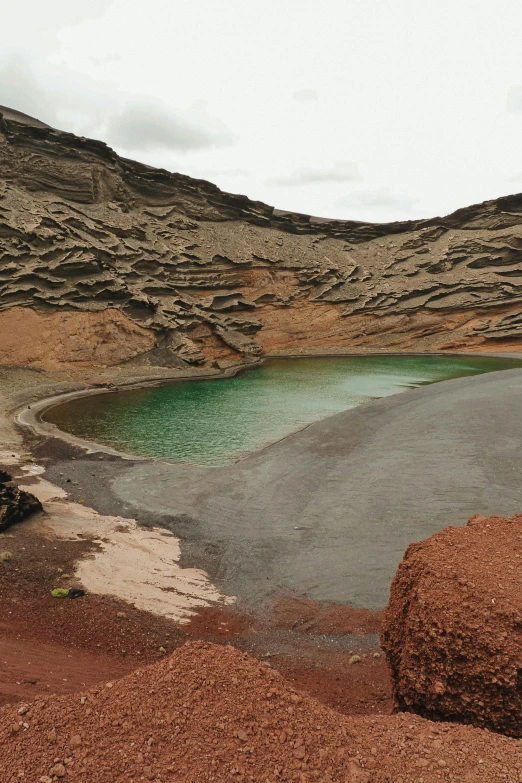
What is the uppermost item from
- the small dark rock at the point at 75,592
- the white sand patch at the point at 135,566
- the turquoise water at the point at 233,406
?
the turquoise water at the point at 233,406

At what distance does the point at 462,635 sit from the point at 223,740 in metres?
2.28

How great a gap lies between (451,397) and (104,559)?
54.5 feet

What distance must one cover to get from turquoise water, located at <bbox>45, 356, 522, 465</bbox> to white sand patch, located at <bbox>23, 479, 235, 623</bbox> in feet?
20.4

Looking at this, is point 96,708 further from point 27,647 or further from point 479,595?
point 27,647

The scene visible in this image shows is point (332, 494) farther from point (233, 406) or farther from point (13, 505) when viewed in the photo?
point (233, 406)

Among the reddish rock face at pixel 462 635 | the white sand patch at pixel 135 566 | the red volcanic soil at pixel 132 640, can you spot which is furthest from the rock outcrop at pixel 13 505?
the reddish rock face at pixel 462 635

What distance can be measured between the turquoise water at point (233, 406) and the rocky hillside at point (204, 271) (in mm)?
7787

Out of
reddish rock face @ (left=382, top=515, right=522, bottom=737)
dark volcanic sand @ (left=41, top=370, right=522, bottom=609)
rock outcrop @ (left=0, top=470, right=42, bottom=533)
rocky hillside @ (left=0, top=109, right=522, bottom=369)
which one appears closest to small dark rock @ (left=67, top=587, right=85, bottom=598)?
dark volcanic sand @ (left=41, top=370, right=522, bottom=609)

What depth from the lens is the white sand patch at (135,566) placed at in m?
9.81

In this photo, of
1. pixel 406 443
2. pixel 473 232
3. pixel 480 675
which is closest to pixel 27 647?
pixel 480 675

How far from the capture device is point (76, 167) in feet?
158

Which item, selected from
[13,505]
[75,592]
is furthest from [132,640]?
[13,505]

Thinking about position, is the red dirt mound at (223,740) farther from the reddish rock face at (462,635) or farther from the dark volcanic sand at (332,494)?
the dark volcanic sand at (332,494)

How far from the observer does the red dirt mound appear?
10.9 ft
